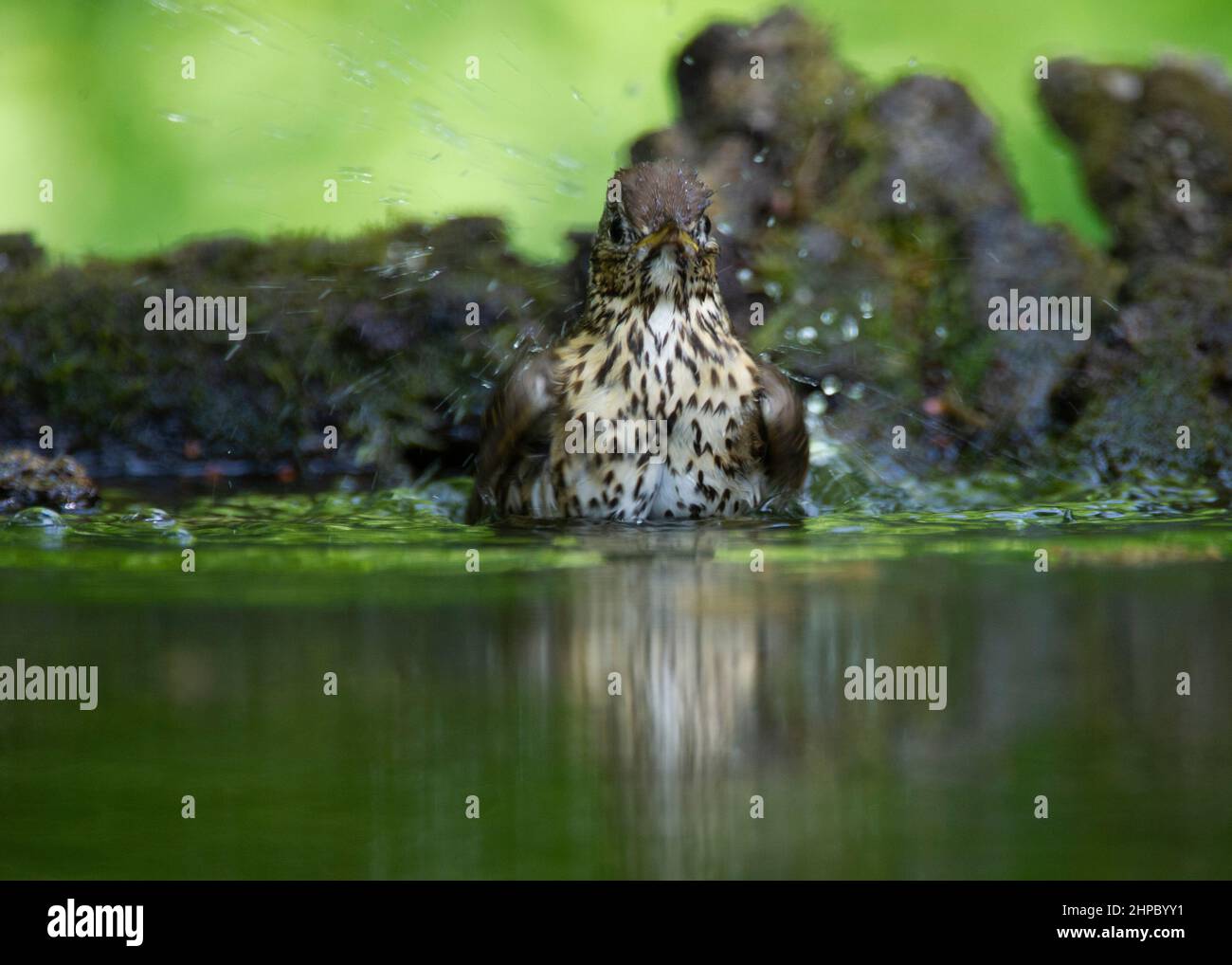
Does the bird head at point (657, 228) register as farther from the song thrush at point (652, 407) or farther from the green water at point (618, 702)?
the green water at point (618, 702)

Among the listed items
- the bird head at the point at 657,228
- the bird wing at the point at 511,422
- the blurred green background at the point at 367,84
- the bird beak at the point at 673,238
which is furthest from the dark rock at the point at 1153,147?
the bird wing at the point at 511,422

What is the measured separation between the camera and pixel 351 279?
801 centimetres

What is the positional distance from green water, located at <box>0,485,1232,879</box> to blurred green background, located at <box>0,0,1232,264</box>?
3.31m

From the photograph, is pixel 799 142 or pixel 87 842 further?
pixel 799 142

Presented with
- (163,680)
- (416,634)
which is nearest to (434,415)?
(416,634)

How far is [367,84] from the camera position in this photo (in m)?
9.32

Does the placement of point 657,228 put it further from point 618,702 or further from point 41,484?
point 618,702

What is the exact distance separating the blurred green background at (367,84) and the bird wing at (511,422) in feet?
7.90

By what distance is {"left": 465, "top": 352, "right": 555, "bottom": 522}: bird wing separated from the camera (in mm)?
6570

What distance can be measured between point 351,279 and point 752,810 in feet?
17.0

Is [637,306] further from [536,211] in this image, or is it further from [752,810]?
[752,810]

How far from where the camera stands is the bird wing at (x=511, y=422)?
21.6 ft

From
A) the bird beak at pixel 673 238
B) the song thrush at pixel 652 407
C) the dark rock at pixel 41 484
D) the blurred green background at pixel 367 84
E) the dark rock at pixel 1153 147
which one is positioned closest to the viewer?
the bird beak at pixel 673 238

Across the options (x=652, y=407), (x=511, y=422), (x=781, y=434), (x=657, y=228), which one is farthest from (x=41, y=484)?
(x=781, y=434)
